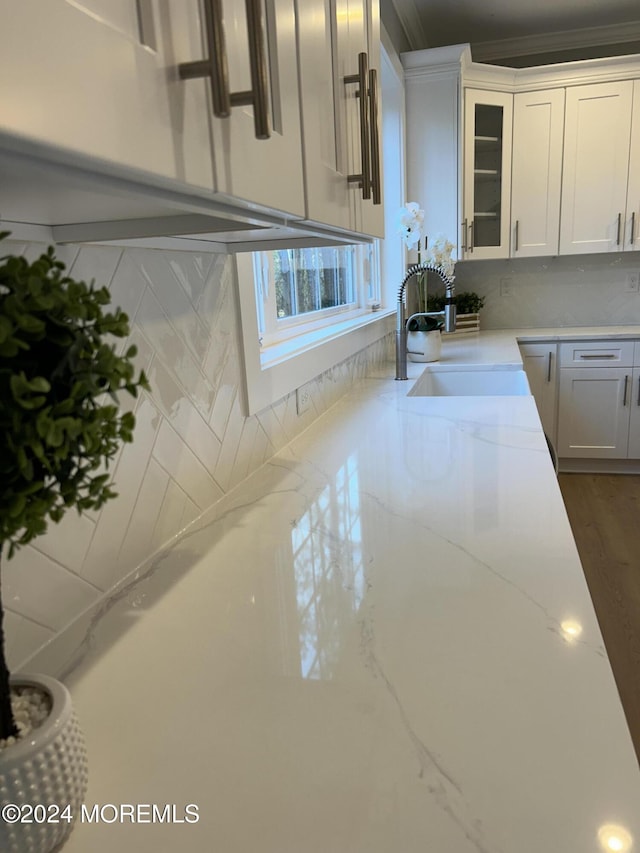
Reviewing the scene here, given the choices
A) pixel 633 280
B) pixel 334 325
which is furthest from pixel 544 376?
pixel 334 325

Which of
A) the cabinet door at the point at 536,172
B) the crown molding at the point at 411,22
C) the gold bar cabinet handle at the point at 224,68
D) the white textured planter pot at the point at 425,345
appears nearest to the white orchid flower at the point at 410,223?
the white textured planter pot at the point at 425,345

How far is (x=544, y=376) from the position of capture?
376cm

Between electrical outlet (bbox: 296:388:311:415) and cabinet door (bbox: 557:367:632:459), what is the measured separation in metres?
2.45

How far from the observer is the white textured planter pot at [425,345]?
9.22ft

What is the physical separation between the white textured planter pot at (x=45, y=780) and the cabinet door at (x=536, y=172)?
3.85 meters

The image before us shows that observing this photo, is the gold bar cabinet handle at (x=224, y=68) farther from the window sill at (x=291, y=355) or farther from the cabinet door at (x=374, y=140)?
Result: the window sill at (x=291, y=355)

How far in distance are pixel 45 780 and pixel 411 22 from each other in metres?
3.96

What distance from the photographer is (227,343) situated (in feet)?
4.10

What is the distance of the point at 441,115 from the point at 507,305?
136cm

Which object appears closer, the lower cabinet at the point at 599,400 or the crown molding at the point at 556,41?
the lower cabinet at the point at 599,400

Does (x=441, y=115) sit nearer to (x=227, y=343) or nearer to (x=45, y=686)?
(x=227, y=343)

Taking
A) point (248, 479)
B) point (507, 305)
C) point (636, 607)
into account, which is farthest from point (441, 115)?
point (248, 479)

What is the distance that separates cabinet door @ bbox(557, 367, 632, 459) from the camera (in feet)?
12.0

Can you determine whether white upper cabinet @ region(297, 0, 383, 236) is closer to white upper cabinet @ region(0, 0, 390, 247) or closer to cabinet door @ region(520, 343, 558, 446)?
white upper cabinet @ region(0, 0, 390, 247)
